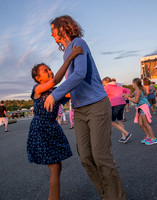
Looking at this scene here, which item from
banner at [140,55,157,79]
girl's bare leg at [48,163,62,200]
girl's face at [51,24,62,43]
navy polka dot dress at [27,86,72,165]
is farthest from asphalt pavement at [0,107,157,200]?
banner at [140,55,157,79]

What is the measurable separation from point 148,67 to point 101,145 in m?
25.8

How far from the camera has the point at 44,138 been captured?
236 centimetres

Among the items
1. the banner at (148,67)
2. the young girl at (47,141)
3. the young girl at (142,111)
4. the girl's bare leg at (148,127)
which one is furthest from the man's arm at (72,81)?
the banner at (148,67)

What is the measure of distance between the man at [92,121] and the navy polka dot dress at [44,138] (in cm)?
31

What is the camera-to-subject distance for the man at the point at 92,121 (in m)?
1.98

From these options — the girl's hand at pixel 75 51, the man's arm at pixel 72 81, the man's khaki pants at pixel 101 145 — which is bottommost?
the man's khaki pants at pixel 101 145

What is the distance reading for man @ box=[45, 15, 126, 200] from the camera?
198 centimetres

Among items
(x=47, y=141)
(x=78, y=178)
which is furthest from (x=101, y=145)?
(x=78, y=178)

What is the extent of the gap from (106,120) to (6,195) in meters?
2.05

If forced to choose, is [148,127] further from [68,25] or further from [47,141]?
[68,25]

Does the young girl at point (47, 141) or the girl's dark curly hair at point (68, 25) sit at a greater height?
the girl's dark curly hair at point (68, 25)

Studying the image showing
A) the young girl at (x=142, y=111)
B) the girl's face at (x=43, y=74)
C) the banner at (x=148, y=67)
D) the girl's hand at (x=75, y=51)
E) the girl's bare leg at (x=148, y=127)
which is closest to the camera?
the girl's hand at (x=75, y=51)

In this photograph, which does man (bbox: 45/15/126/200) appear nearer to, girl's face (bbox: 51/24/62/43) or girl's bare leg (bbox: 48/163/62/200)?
girl's face (bbox: 51/24/62/43)

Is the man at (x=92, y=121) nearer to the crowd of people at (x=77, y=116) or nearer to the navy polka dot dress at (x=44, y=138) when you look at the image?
the crowd of people at (x=77, y=116)
